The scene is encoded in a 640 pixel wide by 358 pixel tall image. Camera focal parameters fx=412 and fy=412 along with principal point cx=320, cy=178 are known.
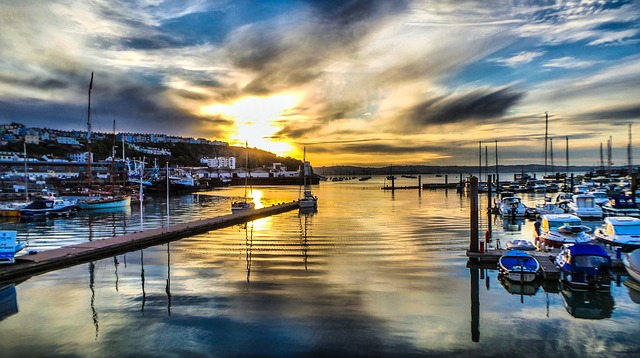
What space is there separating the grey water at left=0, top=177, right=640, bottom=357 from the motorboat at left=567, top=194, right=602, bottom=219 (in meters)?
30.5

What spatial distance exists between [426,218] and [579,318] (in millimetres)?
37544

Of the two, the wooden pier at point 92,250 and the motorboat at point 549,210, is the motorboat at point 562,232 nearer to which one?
Answer: the motorboat at point 549,210

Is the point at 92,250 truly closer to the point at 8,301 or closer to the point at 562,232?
the point at 8,301

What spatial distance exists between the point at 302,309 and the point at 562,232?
22059 mm

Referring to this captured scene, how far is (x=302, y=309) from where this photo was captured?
678 inches

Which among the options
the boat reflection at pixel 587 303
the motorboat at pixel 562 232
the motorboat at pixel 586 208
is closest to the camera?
the boat reflection at pixel 587 303

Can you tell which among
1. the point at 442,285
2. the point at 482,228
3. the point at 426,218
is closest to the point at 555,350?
the point at 442,285

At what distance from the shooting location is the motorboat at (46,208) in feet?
180

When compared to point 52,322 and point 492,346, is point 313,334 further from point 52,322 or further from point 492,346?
point 52,322

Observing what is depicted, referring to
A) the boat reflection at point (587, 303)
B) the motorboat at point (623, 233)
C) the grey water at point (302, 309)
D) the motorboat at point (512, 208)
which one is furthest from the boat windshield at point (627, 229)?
the motorboat at point (512, 208)

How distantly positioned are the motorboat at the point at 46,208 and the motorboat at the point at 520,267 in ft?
189

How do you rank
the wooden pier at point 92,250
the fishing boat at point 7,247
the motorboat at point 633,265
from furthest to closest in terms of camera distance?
the wooden pier at point 92,250 → the fishing boat at point 7,247 → the motorboat at point 633,265

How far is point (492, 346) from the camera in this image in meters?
13.7

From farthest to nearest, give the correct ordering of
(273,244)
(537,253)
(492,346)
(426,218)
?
(426,218), (273,244), (537,253), (492,346)
